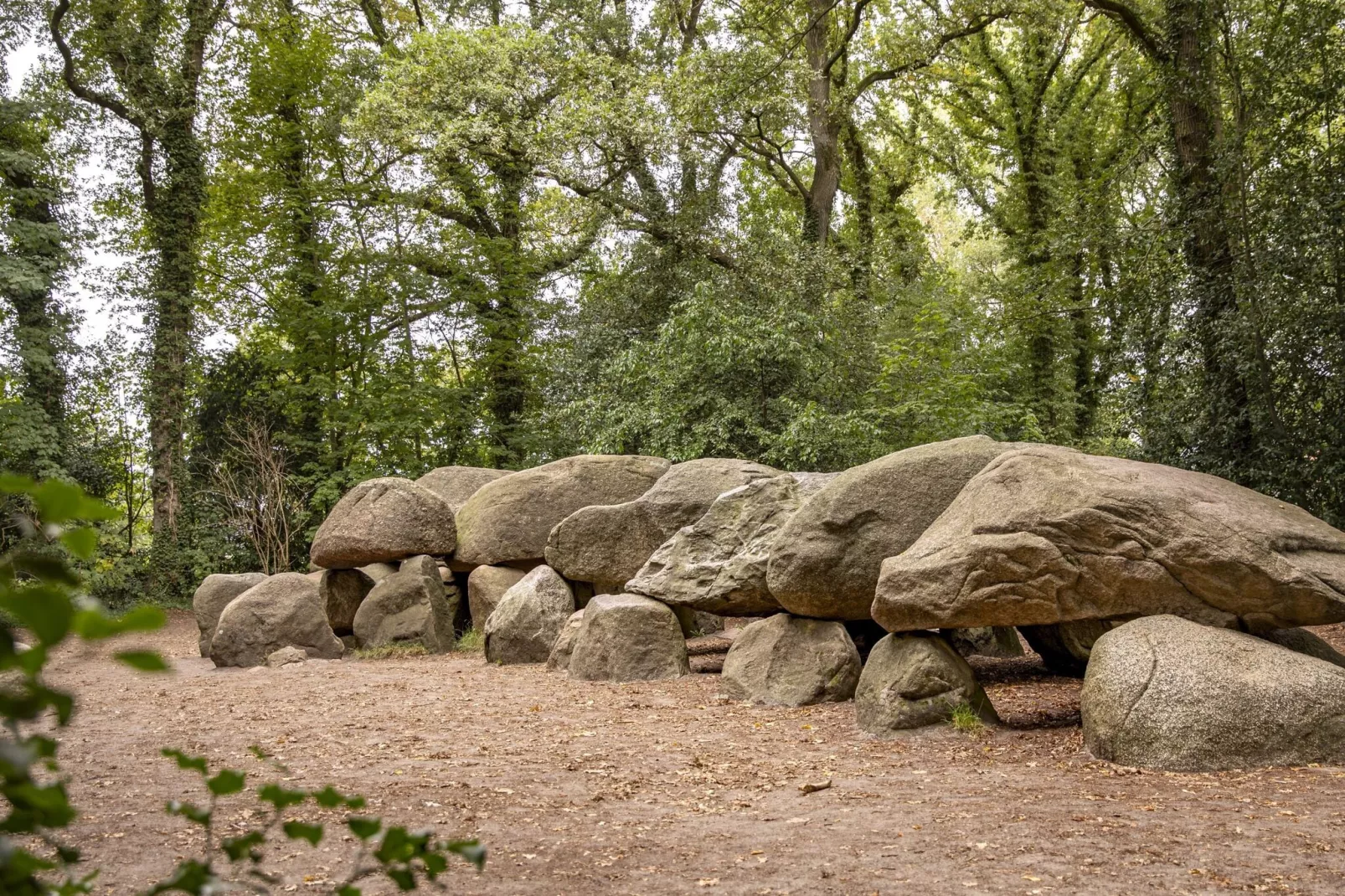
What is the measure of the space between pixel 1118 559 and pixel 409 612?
8659mm

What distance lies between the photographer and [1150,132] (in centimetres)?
1267

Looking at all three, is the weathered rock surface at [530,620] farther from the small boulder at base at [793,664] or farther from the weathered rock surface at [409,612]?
the small boulder at base at [793,664]

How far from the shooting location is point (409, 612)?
40.6ft

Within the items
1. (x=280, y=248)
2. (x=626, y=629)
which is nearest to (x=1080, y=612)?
(x=626, y=629)

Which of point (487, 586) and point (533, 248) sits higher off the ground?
point (533, 248)

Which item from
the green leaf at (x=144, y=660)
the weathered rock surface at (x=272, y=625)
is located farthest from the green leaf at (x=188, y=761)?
the weathered rock surface at (x=272, y=625)

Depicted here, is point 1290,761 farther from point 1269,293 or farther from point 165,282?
point 165,282

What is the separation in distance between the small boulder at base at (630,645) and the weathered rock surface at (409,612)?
3129mm

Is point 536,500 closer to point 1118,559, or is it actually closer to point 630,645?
point 630,645

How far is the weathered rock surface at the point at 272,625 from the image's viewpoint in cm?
1149

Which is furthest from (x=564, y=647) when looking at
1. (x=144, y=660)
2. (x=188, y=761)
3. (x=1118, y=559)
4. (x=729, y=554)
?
(x=144, y=660)

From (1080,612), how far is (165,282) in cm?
1906

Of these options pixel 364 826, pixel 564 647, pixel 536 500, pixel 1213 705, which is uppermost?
pixel 536 500

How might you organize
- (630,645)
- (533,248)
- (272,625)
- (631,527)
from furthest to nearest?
(533,248)
(272,625)
(631,527)
(630,645)
